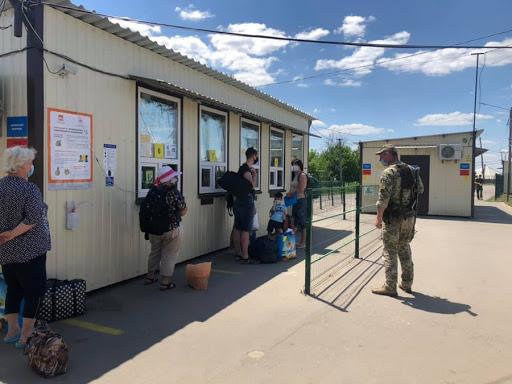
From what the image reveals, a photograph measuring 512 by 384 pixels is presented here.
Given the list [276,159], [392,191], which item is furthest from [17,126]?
[276,159]

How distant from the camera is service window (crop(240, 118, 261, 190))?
938 cm

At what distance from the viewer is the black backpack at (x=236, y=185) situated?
7.53 m

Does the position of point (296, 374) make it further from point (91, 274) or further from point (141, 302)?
point (91, 274)

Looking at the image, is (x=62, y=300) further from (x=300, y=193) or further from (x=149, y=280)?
(x=300, y=193)

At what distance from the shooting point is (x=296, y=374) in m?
3.54

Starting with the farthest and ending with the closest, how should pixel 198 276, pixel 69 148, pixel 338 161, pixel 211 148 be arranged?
pixel 338 161 < pixel 211 148 < pixel 198 276 < pixel 69 148

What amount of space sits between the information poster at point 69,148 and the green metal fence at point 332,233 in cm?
273

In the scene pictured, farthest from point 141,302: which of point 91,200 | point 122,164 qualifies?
point 122,164

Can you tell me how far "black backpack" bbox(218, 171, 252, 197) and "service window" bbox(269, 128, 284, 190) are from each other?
3.39 m

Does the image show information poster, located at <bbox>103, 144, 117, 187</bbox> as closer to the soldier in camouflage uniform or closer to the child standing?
the soldier in camouflage uniform

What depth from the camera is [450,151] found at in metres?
15.6

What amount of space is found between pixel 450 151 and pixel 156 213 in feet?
42.3

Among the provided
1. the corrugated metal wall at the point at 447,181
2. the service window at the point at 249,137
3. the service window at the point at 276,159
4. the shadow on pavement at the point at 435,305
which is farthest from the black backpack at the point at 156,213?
the corrugated metal wall at the point at 447,181

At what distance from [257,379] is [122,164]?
3510 mm
